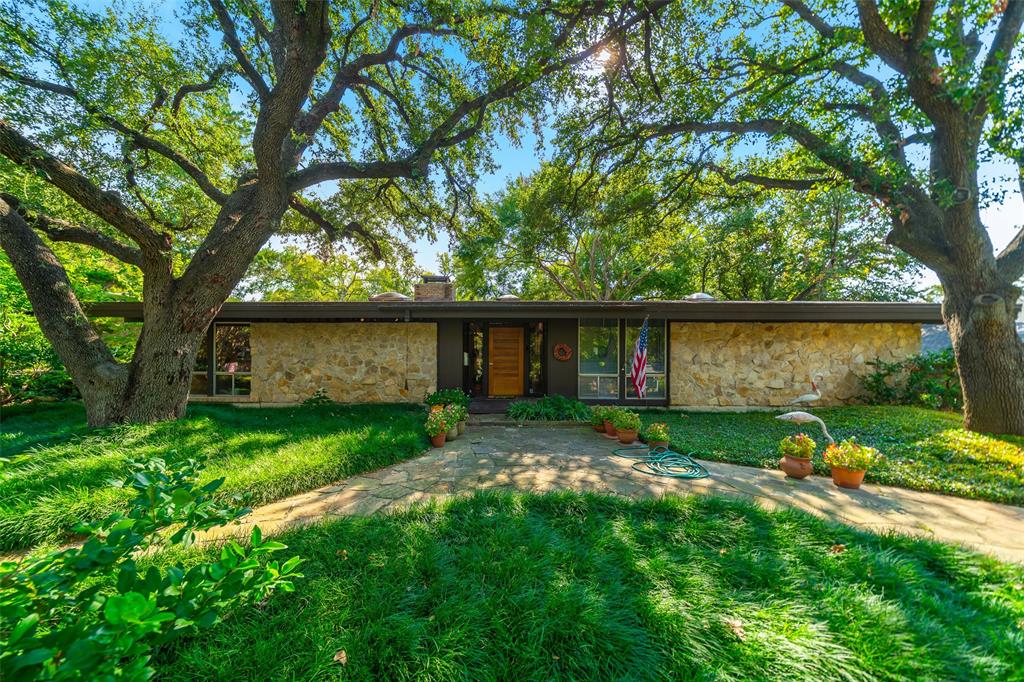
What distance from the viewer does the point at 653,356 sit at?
322 inches

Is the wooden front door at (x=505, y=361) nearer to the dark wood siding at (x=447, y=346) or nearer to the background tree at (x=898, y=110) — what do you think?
the dark wood siding at (x=447, y=346)

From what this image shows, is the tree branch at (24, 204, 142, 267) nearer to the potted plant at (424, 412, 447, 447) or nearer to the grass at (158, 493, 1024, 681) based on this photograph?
the potted plant at (424, 412, 447, 447)

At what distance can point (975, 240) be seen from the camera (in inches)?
200

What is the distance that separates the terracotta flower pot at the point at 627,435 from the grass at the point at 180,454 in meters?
2.94

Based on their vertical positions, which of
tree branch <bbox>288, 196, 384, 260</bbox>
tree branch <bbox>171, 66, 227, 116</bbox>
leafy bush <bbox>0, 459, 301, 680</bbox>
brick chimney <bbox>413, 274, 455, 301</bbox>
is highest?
tree branch <bbox>171, 66, 227, 116</bbox>

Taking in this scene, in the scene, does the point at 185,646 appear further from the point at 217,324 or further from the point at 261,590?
the point at 217,324

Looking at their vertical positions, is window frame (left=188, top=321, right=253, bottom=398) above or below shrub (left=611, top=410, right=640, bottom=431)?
above

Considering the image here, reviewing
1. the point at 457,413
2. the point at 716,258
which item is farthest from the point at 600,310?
the point at 716,258

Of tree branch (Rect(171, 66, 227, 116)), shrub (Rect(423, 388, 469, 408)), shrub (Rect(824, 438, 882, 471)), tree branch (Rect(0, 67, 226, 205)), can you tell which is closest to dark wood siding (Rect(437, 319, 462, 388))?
shrub (Rect(423, 388, 469, 408))

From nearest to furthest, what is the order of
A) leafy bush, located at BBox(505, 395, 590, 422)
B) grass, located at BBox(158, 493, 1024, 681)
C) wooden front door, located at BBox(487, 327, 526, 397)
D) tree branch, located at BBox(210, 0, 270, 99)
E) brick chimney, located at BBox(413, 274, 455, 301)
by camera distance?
grass, located at BBox(158, 493, 1024, 681) → tree branch, located at BBox(210, 0, 270, 99) → leafy bush, located at BBox(505, 395, 590, 422) → brick chimney, located at BBox(413, 274, 455, 301) → wooden front door, located at BBox(487, 327, 526, 397)

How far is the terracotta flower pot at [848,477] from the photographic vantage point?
12.4 ft

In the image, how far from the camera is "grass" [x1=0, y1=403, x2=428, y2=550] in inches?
106

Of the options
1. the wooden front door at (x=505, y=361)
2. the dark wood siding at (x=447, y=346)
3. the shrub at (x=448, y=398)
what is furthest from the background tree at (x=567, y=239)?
the shrub at (x=448, y=398)

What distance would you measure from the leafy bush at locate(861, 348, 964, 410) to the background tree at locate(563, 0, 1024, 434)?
2.38 m
